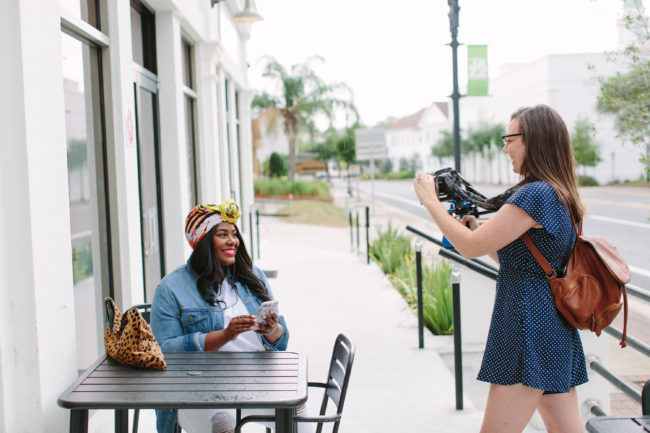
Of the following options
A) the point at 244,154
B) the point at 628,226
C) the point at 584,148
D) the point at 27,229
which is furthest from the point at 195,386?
the point at 584,148

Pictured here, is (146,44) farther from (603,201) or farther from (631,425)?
(603,201)

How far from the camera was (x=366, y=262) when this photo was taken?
11383 millimetres

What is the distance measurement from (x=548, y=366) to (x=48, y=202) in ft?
6.74

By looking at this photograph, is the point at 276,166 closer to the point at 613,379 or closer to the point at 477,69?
the point at 477,69

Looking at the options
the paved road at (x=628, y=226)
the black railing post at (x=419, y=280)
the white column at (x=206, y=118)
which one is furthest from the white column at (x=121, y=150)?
the paved road at (x=628, y=226)

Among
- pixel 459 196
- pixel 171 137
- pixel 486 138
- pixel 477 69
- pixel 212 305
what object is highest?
pixel 486 138

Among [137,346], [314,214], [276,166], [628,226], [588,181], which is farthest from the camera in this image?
[588,181]

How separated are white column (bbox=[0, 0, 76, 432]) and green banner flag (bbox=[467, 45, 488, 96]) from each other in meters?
7.28

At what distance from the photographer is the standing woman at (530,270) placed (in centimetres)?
234

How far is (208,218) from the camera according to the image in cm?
312

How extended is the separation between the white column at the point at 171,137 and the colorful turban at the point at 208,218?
3.07 metres

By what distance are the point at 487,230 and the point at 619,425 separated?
79cm

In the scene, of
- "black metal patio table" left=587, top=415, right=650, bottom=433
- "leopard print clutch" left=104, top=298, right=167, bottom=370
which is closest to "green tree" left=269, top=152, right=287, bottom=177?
"leopard print clutch" left=104, top=298, right=167, bottom=370

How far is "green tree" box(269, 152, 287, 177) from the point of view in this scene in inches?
1618
